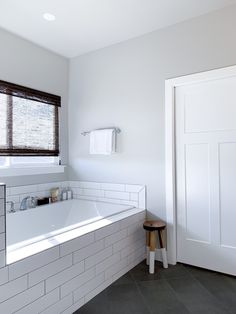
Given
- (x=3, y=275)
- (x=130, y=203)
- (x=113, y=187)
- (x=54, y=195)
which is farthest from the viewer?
(x=54, y=195)

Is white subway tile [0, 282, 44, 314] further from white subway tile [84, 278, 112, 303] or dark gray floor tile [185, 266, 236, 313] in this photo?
dark gray floor tile [185, 266, 236, 313]

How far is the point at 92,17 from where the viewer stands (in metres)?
2.45

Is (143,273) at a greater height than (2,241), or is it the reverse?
(2,241)

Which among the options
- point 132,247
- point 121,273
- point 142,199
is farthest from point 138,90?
point 121,273

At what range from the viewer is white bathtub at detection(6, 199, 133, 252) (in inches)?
99.0

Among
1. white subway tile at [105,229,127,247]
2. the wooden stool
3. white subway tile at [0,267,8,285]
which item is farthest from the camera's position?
the wooden stool

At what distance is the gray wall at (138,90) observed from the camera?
2422 mm

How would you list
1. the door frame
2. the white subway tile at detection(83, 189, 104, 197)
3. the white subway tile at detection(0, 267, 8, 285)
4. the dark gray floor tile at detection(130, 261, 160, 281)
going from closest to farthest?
the white subway tile at detection(0, 267, 8, 285) → the dark gray floor tile at detection(130, 261, 160, 281) → the door frame → the white subway tile at detection(83, 189, 104, 197)

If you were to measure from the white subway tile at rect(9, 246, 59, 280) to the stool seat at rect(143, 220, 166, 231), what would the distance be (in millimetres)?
1067

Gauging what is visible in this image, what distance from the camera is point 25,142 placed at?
285 centimetres

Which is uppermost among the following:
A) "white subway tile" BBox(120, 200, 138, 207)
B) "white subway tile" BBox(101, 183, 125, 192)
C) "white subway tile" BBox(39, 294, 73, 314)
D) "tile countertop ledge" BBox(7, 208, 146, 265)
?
"white subway tile" BBox(101, 183, 125, 192)

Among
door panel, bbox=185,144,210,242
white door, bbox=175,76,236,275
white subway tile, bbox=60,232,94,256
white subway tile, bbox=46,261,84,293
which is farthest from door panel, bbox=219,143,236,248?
white subway tile, bbox=46,261,84,293

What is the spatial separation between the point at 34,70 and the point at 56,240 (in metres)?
2.11

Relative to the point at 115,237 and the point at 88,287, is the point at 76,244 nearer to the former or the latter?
the point at 88,287
